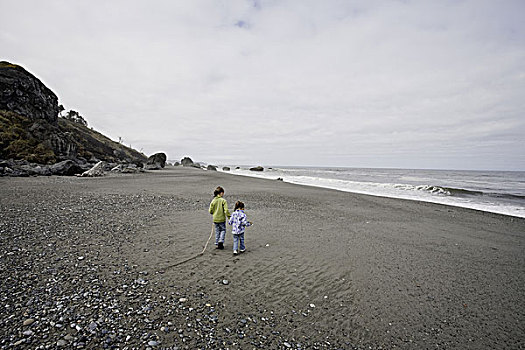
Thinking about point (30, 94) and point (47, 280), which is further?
point (30, 94)

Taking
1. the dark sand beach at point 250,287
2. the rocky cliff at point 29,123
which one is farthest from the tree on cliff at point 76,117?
the dark sand beach at point 250,287

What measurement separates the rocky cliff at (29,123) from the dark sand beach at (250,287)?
1005 inches

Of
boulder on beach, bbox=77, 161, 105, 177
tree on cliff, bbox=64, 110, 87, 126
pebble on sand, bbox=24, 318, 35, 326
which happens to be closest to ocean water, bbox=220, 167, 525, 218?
pebble on sand, bbox=24, 318, 35, 326

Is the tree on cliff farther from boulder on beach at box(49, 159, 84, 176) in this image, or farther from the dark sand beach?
the dark sand beach

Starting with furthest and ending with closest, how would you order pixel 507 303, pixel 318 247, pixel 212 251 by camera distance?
pixel 318 247, pixel 212 251, pixel 507 303

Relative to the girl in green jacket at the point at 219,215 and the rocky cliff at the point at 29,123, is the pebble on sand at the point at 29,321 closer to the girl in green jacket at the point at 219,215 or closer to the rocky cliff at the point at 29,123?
the girl in green jacket at the point at 219,215

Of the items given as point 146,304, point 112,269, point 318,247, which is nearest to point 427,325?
point 318,247

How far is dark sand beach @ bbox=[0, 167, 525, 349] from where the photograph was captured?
3.65 meters

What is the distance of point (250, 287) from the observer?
16.6 feet

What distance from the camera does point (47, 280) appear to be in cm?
460

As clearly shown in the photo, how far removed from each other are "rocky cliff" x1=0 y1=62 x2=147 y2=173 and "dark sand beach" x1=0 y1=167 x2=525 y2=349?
1005 inches

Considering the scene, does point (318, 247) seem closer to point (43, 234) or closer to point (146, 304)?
point (146, 304)

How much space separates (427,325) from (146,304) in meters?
5.04

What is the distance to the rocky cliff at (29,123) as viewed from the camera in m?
27.6
